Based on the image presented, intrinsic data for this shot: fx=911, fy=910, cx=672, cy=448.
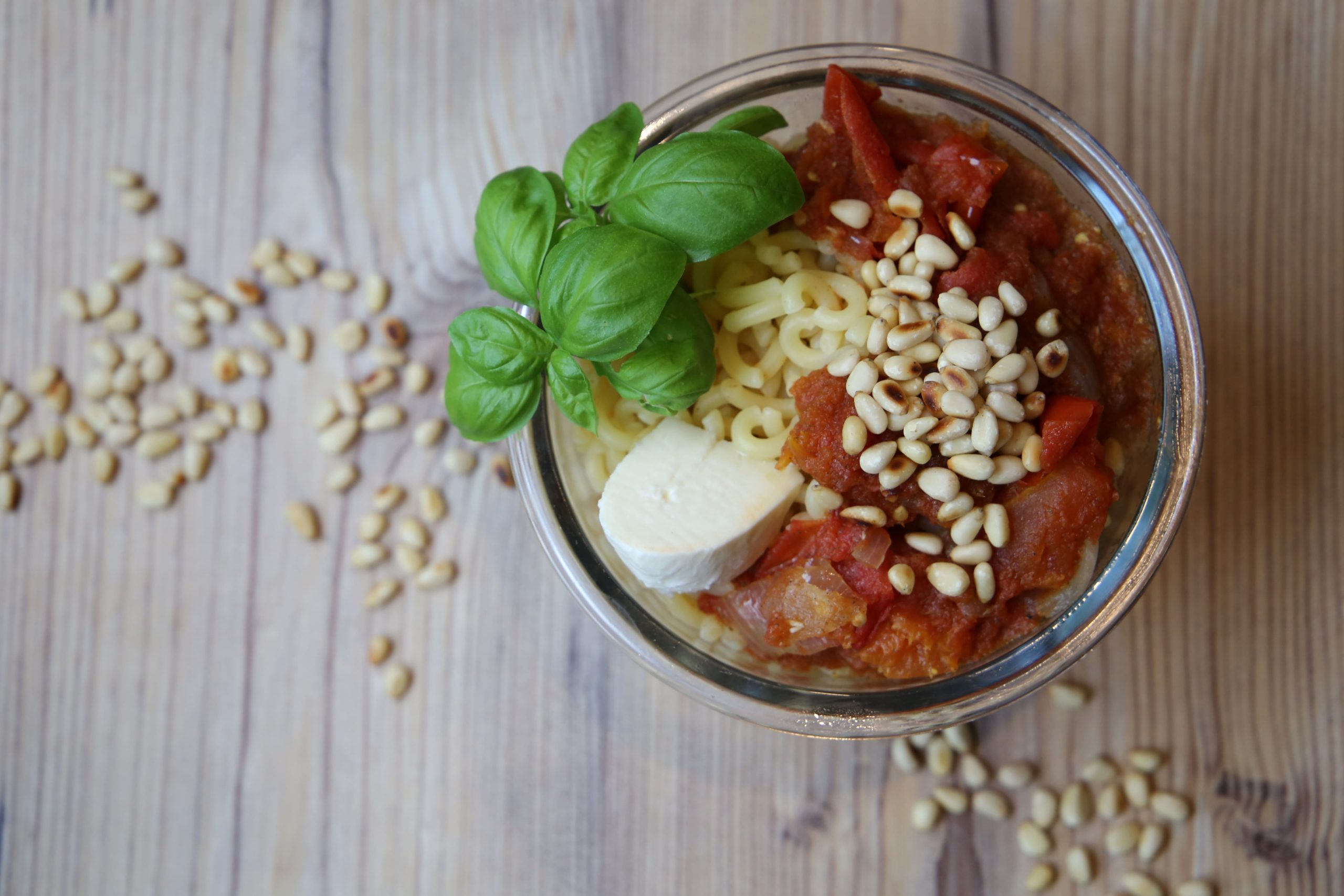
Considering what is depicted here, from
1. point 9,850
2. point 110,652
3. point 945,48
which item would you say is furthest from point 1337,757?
point 9,850

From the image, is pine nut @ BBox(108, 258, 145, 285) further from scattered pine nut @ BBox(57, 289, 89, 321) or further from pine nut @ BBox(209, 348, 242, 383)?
pine nut @ BBox(209, 348, 242, 383)

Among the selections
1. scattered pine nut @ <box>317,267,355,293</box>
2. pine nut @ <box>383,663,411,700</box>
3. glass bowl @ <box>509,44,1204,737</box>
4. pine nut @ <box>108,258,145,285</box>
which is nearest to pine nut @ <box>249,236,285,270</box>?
scattered pine nut @ <box>317,267,355,293</box>

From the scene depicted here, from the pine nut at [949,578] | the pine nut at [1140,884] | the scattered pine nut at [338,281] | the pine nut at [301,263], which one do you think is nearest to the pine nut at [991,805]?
the pine nut at [1140,884]

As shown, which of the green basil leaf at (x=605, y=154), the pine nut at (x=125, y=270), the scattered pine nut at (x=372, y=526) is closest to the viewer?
the green basil leaf at (x=605, y=154)

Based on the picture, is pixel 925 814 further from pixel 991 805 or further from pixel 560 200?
pixel 560 200

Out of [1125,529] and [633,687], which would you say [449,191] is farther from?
[1125,529]

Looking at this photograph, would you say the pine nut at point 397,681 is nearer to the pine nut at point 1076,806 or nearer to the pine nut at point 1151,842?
the pine nut at point 1076,806
